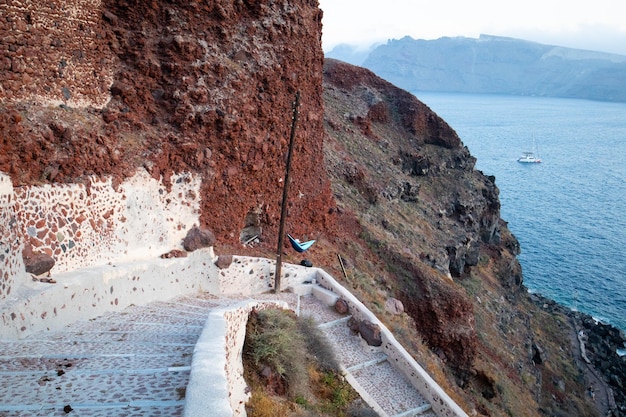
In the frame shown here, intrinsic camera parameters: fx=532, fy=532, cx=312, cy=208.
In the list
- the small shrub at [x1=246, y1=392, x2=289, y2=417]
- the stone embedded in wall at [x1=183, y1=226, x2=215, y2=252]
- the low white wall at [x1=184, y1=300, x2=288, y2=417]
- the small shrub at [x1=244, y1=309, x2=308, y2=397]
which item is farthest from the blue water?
the low white wall at [x1=184, y1=300, x2=288, y2=417]

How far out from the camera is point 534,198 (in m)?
65.0

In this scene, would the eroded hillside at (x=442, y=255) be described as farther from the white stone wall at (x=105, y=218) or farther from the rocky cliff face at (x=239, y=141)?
the white stone wall at (x=105, y=218)

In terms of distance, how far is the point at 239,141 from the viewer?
15.1 m

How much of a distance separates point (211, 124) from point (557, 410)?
20603mm

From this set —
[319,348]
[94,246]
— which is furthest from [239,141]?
[319,348]

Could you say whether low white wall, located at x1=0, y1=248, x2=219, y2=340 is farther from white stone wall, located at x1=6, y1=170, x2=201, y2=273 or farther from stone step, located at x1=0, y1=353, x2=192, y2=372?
stone step, located at x1=0, y1=353, x2=192, y2=372

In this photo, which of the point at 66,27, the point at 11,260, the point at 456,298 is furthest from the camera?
the point at 456,298

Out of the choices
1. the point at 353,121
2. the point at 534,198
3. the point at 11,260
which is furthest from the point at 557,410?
the point at 534,198

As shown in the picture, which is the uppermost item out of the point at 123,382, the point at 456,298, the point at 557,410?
the point at 123,382

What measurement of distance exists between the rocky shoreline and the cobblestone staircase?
22151 millimetres

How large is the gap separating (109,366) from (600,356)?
33.5m

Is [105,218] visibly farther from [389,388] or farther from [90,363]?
[389,388]

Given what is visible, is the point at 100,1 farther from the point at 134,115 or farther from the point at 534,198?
the point at 534,198

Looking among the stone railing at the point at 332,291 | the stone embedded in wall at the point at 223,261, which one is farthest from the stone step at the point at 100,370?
the stone railing at the point at 332,291
